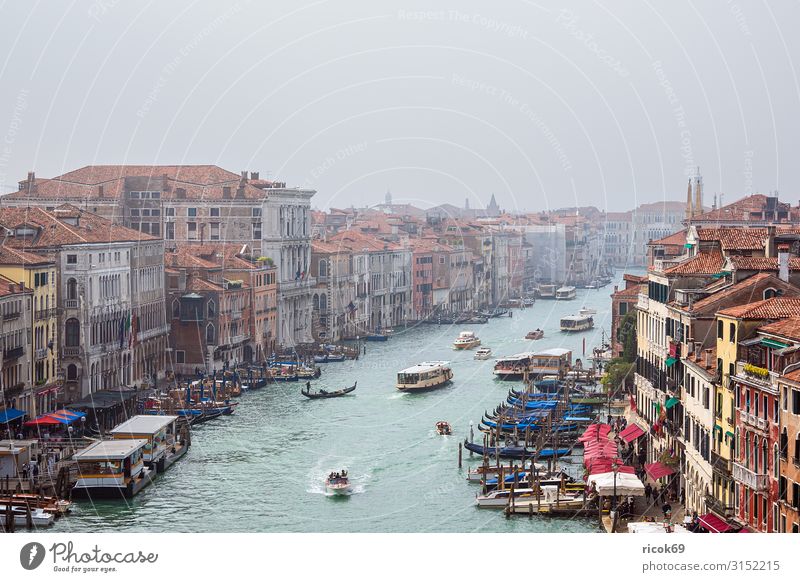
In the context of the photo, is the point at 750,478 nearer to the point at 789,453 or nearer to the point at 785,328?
the point at 789,453

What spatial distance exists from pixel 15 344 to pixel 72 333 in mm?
2208

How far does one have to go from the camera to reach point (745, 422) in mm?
10734

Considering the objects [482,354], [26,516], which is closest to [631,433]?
[26,516]

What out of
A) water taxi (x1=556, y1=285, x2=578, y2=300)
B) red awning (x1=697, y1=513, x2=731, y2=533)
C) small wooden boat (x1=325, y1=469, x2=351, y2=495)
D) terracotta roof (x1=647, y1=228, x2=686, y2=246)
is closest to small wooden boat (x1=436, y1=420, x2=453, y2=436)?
small wooden boat (x1=325, y1=469, x2=351, y2=495)

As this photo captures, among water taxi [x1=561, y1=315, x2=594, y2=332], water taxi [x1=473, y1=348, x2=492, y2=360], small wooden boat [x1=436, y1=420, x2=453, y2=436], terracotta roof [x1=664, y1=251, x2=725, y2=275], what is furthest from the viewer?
water taxi [x1=561, y1=315, x2=594, y2=332]

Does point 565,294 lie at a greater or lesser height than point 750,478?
lesser

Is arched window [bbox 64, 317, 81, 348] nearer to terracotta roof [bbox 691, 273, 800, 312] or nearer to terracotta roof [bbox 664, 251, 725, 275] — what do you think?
terracotta roof [bbox 664, 251, 725, 275]

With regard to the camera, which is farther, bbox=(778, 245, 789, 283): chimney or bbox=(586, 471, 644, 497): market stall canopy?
bbox=(586, 471, 644, 497): market stall canopy

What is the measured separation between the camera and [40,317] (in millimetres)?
17766

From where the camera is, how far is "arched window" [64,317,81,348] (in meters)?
18.7

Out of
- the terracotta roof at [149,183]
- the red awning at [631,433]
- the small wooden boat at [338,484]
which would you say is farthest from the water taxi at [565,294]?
the small wooden boat at [338,484]

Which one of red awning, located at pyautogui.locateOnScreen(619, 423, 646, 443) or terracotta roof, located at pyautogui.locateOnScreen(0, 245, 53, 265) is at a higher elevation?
terracotta roof, located at pyautogui.locateOnScreen(0, 245, 53, 265)
